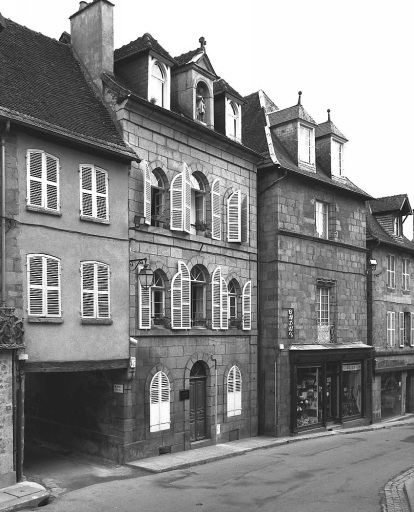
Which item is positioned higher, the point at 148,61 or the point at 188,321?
the point at 148,61

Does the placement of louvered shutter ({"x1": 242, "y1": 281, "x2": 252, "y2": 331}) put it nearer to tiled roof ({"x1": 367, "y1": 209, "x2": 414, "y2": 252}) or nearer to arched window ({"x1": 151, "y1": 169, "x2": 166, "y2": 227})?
arched window ({"x1": 151, "y1": 169, "x2": 166, "y2": 227})

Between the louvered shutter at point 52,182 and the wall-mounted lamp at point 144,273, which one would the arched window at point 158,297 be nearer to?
the wall-mounted lamp at point 144,273

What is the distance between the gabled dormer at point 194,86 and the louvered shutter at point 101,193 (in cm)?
462

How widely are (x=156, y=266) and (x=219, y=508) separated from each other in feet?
23.3

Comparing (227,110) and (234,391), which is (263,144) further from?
A: (234,391)

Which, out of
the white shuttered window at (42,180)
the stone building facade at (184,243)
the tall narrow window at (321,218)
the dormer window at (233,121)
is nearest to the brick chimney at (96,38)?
the stone building facade at (184,243)

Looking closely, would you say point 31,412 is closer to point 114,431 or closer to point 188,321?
point 114,431

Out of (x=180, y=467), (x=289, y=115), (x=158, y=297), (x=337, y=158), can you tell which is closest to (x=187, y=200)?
(x=158, y=297)

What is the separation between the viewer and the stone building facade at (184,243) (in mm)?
Answer: 17406

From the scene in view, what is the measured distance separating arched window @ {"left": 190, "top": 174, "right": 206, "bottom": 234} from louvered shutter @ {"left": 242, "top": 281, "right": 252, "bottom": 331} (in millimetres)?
2863

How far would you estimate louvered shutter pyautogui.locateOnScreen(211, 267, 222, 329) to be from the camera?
19938mm

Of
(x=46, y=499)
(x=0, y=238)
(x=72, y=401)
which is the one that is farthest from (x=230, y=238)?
(x=46, y=499)

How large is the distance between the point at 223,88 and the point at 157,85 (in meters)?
3.29

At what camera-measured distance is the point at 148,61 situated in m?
18.4
